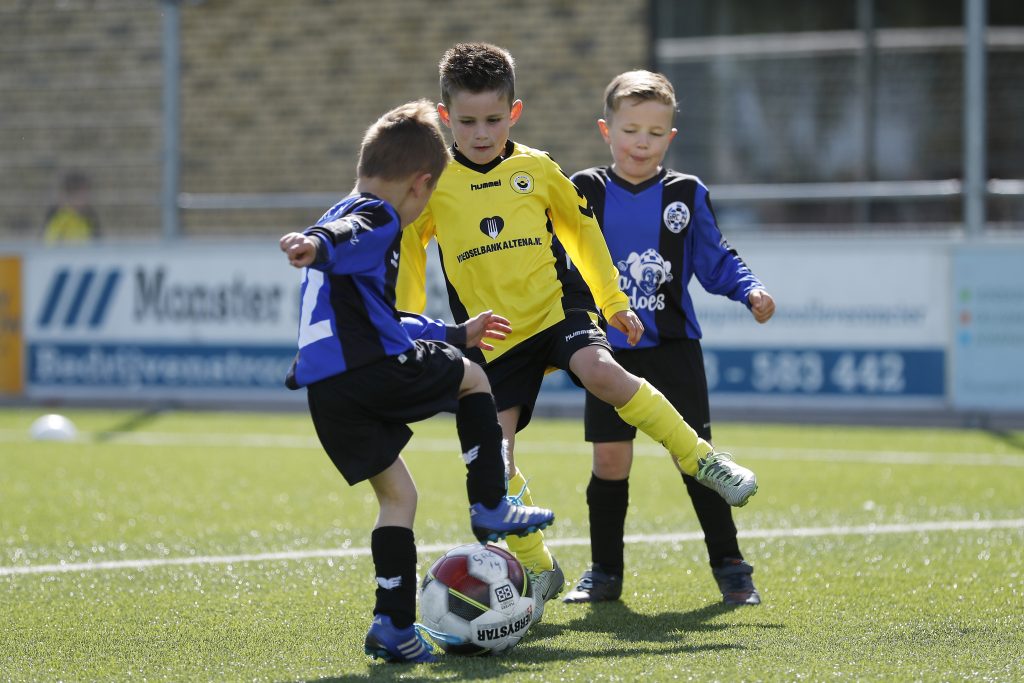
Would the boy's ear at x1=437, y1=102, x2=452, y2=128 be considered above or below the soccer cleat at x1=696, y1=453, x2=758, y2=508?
above

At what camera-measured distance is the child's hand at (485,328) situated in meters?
4.11

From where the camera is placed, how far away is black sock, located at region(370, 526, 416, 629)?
3.87 m

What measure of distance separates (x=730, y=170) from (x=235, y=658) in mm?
11566

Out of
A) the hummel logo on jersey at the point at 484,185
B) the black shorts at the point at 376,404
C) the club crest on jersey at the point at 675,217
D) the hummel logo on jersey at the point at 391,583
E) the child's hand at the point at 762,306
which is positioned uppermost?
the hummel logo on jersey at the point at 484,185

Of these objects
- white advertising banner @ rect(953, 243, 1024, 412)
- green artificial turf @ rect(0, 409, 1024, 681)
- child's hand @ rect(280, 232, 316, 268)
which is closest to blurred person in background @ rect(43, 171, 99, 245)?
green artificial turf @ rect(0, 409, 1024, 681)

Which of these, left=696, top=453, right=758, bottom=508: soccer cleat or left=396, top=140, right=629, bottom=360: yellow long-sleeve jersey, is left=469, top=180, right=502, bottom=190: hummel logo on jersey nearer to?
left=396, top=140, right=629, bottom=360: yellow long-sleeve jersey

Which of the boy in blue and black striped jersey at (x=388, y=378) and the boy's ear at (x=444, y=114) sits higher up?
the boy's ear at (x=444, y=114)

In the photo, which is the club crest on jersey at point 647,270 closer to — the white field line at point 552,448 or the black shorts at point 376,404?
the black shorts at point 376,404

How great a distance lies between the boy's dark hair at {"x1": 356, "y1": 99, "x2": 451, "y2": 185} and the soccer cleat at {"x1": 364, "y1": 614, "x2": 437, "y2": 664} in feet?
4.12

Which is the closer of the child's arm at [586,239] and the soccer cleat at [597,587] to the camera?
the child's arm at [586,239]

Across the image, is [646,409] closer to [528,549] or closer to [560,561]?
[528,549]

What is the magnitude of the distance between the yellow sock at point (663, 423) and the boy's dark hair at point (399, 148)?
102cm

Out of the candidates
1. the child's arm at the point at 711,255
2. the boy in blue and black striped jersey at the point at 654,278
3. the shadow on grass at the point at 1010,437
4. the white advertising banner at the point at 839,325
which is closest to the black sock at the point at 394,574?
the boy in blue and black striped jersey at the point at 654,278

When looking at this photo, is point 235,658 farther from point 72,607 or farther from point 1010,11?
point 1010,11
